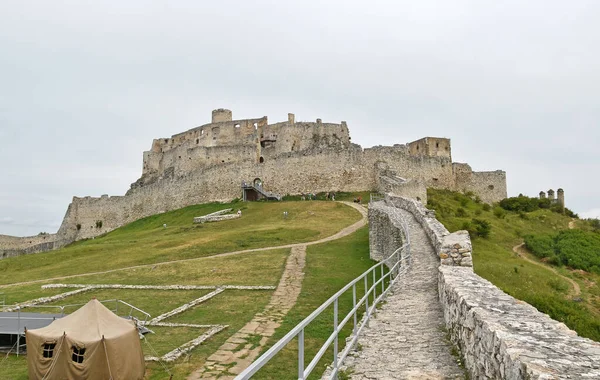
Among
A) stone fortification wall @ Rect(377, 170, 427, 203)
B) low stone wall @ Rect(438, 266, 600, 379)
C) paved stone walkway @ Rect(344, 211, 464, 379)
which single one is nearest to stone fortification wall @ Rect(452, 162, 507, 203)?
stone fortification wall @ Rect(377, 170, 427, 203)

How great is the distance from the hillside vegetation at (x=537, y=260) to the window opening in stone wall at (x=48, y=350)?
42.9 feet

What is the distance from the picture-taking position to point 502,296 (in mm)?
6977

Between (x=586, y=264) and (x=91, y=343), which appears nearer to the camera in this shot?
(x=91, y=343)

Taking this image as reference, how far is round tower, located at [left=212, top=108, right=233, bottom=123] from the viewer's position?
240 feet

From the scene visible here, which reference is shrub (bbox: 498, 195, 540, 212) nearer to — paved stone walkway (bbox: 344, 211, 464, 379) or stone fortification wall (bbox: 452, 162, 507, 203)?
stone fortification wall (bbox: 452, 162, 507, 203)

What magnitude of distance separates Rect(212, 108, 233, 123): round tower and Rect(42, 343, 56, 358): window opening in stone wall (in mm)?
64406

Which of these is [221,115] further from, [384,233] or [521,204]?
[384,233]

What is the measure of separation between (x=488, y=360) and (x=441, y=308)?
469 centimetres

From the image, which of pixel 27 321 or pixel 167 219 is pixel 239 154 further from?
pixel 27 321

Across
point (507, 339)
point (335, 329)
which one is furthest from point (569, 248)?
point (507, 339)

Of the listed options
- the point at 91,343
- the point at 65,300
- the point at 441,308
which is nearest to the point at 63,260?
the point at 65,300

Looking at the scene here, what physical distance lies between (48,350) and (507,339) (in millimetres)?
10057

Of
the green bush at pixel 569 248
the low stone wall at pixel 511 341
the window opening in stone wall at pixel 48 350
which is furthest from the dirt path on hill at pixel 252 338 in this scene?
the green bush at pixel 569 248

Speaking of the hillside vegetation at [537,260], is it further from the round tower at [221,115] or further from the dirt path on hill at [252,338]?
the round tower at [221,115]
